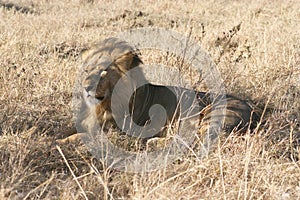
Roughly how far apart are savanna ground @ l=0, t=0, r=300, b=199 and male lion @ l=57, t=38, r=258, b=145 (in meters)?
0.28

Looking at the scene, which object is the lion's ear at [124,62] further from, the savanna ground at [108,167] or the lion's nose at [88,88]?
the savanna ground at [108,167]

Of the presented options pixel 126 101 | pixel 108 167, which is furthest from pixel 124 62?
pixel 108 167

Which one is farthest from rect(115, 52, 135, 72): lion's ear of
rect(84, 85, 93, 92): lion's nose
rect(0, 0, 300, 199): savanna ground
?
rect(0, 0, 300, 199): savanna ground

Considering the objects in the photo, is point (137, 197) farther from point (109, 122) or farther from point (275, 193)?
point (109, 122)

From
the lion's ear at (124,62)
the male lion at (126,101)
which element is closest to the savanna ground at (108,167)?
the male lion at (126,101)

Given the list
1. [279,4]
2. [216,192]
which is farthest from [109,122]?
[279,4]

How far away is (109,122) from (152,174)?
1.42m

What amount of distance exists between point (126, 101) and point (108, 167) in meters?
1.47

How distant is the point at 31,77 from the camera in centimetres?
536

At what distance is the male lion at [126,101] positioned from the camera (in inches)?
164

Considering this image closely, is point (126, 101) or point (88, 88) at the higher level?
point (88, 88)

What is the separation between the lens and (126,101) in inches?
171

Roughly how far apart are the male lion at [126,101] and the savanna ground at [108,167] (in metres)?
0.28

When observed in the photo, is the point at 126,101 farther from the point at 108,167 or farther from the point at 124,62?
the point at 108,167
